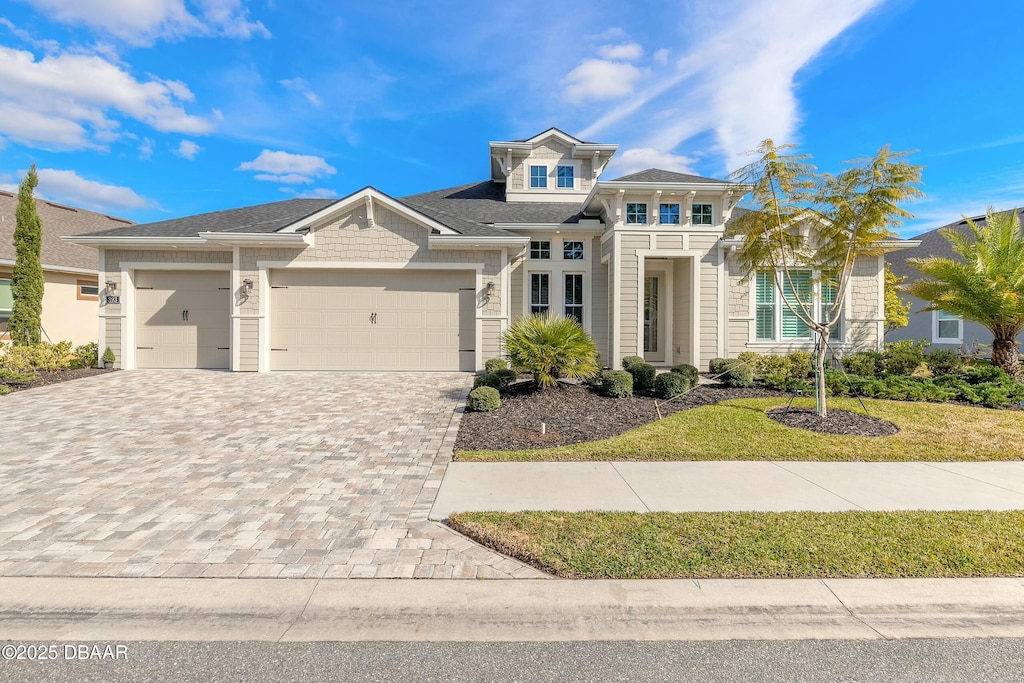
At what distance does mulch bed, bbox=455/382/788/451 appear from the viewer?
23.4ft

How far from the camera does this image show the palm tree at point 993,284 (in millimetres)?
10875

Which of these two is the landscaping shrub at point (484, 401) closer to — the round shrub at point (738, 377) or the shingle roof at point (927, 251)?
the round shrub at point (738, 377)

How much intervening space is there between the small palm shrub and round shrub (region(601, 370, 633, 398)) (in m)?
0.40

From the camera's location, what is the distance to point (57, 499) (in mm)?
4734

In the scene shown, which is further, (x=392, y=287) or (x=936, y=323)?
(x=936, y=323)

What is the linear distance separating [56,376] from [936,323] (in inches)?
1121

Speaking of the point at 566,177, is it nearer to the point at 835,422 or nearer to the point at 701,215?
the point at 701,215

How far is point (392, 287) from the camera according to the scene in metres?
12.9

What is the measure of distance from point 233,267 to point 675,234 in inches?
459

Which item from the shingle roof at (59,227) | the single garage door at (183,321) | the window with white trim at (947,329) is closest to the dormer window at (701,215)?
the window with white trim at (947,329)

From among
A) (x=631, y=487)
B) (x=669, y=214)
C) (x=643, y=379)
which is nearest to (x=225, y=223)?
(x=643, y=379)

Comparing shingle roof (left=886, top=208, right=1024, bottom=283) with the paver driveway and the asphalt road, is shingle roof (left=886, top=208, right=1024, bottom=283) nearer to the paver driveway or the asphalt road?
the paver driveway

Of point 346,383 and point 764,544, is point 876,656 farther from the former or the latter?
point 346,383

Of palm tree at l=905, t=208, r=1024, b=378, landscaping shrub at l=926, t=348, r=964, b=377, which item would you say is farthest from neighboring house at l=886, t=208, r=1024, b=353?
landscaping shrub at l=926, t=348, r=964, b=377
